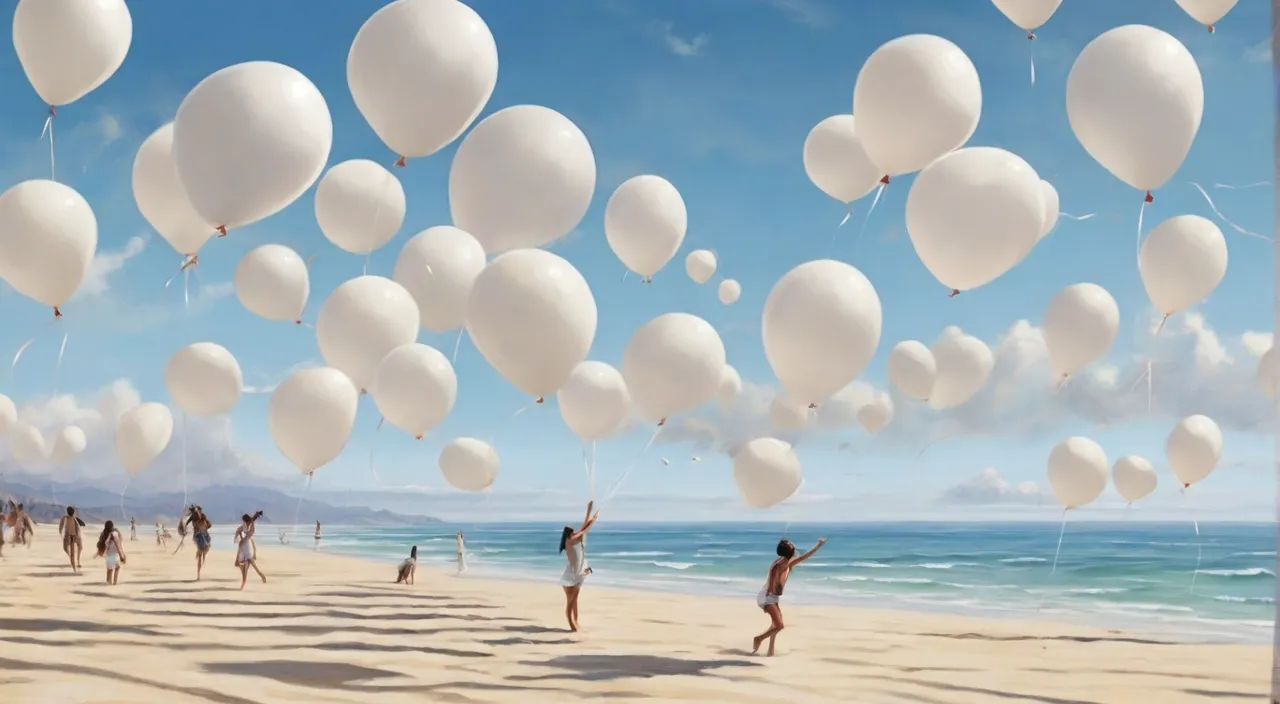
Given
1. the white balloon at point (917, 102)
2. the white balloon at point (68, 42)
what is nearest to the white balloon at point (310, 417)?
the white balloon at point (68, 42)

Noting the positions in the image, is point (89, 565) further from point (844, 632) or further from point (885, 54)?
point (885, 54)

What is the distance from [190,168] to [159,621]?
21.8 feet

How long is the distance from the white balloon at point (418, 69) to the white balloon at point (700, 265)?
24.5 ft

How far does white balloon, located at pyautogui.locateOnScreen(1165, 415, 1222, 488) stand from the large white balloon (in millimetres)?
5712

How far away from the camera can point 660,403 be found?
888 cm

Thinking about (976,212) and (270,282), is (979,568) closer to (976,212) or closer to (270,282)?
(270,282)

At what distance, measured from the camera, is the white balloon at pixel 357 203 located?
33.5ft

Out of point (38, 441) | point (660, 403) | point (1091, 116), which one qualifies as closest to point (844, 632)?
point (660, 403)

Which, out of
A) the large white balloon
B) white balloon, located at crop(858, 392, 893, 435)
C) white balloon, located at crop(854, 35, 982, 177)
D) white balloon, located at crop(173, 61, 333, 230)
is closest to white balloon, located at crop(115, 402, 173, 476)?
the large white balloon

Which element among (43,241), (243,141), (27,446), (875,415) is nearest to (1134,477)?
(875,415)

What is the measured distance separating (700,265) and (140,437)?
7241 millimetres

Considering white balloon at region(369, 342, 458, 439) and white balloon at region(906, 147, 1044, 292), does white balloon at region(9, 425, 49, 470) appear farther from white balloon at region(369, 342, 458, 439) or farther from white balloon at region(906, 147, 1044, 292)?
white balloon at region(906, 147, 1044, 292)

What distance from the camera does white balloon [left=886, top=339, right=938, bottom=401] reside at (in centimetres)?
1193

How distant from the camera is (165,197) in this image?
848 centimetres
